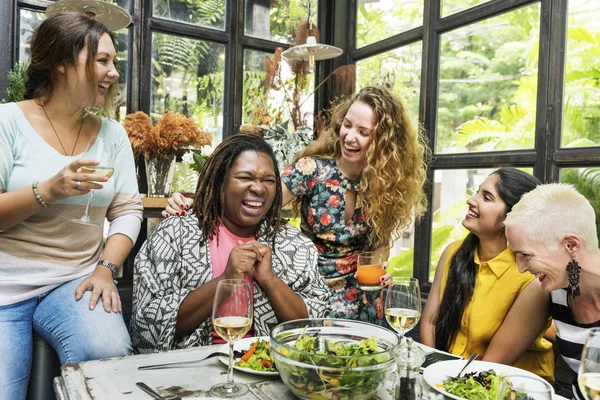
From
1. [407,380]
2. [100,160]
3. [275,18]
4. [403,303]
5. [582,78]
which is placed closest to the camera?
[407,380]

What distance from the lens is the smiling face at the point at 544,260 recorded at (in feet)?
4.65

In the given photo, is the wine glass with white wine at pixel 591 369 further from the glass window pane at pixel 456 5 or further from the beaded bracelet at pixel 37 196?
the glass window pane at pixel 456 5

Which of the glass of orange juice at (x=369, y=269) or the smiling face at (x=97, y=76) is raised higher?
the smiling face at (x=97, y=76)

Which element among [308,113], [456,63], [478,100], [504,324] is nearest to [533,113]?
[478,100]

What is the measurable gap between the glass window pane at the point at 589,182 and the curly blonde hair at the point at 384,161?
0.71 metres

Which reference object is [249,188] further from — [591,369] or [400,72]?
[400,72]

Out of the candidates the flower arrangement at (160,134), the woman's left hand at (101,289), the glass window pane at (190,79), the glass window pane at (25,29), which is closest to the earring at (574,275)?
the woman's left hand at (101,289)

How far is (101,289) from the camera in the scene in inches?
64.7

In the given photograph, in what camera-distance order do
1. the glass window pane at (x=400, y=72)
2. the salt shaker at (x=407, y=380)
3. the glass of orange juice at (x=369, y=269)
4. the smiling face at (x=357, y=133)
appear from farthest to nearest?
the glass window pane at (x=400, y=72), the smiling face at (x=357, y=133), the glass of orange juice at (x=369, y=269), the salt shaker at (x=407, y=380)

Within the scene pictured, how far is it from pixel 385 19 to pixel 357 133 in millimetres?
1720

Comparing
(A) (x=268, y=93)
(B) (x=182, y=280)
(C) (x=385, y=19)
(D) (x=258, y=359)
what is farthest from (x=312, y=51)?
(D) (x=258, y=359)

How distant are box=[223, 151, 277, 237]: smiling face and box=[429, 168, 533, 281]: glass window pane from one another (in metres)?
1.58

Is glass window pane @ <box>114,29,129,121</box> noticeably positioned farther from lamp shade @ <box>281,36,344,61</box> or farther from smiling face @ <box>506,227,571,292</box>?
smiling face @ <box>506,227,571,292</box>

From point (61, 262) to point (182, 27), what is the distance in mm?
2275
